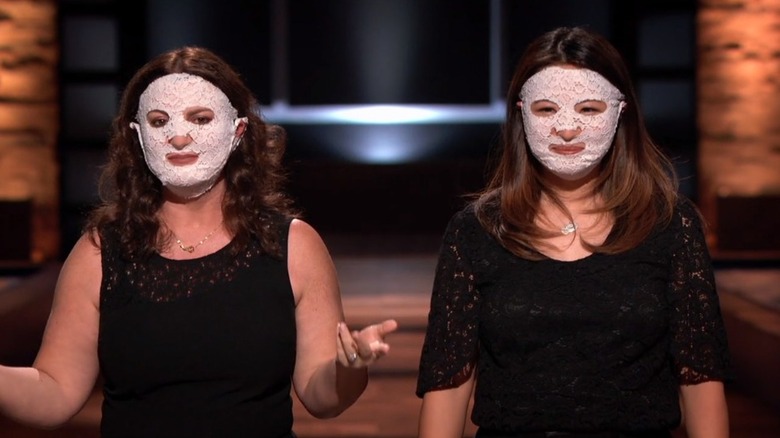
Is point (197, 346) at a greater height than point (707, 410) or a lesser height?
greater

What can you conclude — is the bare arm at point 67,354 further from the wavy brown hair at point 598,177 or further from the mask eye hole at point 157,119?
the wavy brown hair at point 598,177

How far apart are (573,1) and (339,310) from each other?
7751 millimetres

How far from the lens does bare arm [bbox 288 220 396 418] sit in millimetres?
2359

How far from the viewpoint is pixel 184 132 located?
245cm

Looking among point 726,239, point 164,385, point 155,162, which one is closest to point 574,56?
point 155,162

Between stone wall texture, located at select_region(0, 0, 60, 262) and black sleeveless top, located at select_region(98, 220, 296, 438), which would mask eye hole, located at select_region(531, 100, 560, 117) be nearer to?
black sleeveless top, located at select_region(98, 220, 296, 438)

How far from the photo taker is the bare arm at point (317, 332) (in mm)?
2359

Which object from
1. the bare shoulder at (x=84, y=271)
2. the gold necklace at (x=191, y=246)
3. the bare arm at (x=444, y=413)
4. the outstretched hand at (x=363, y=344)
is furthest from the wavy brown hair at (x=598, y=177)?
the bare shoulder at (x=84, y=271)

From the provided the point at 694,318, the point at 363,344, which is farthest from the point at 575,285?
the point at 363,344

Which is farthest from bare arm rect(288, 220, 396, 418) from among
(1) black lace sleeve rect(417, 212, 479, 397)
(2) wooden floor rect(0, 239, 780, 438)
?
(2) wooden floor rect(0, 239, 780, 438)

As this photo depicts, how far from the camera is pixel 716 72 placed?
328 inches

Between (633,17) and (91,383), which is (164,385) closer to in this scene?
(91,383)

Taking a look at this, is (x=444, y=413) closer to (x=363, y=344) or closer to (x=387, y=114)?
(x=363, y=344)

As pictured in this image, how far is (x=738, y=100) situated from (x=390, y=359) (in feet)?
12.1
